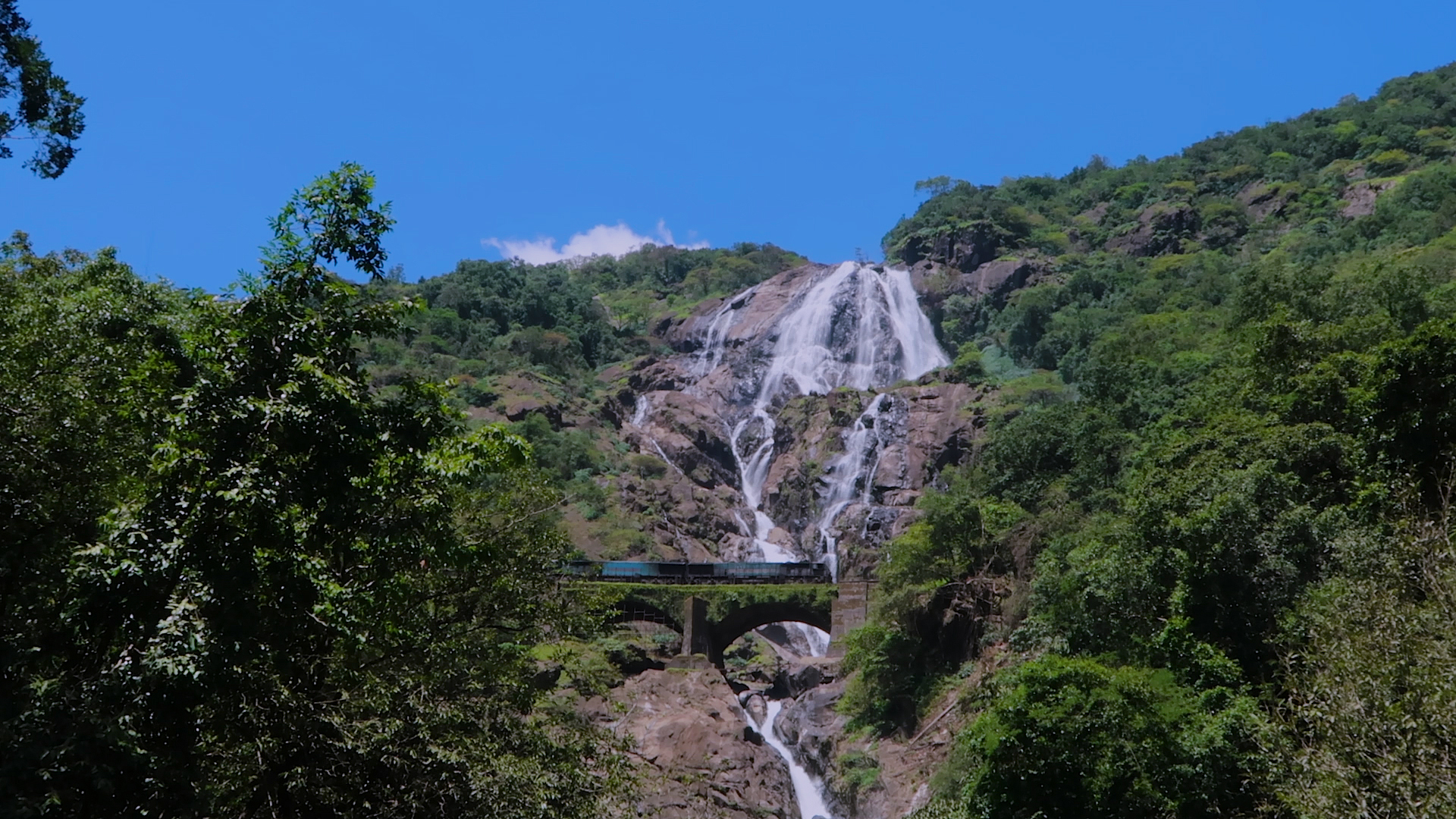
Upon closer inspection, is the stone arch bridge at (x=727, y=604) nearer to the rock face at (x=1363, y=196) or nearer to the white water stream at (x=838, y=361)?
the white water stream at (x=838, y=361)

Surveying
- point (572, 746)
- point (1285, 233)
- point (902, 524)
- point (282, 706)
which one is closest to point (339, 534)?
point (282, 706)

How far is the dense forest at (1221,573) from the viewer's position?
48.5ft

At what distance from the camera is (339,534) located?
1090cm

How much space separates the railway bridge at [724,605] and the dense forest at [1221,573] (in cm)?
688

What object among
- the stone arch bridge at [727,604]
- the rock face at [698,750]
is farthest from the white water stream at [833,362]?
the rock face at [698,750]

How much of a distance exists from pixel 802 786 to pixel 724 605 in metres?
9.10

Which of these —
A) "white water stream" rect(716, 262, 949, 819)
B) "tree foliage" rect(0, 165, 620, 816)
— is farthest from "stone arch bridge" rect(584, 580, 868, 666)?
"tree foliage" rect(0, 165, 620, 816)

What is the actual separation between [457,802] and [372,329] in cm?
540

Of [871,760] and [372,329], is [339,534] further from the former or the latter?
[871,760]

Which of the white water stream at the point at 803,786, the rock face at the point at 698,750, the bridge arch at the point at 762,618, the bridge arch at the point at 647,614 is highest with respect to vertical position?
the bridge arch at the point at 647,614

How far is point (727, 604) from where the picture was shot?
154 feet

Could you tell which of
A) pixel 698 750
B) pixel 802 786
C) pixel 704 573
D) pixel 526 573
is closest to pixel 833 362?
pixel 704 573

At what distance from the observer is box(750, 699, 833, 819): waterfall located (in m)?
38.2

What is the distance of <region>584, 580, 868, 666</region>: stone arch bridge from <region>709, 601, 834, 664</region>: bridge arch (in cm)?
3
